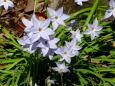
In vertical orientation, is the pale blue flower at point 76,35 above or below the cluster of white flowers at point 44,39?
above

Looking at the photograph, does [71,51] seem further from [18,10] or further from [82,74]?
[18,10]

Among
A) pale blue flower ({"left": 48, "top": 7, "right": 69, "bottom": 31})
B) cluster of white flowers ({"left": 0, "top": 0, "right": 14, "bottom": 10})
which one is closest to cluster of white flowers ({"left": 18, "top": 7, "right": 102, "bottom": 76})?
pale blue flower ({"left": 48, "top": 7, "right": 69, "bottom": 31})

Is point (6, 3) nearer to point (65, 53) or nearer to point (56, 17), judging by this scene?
point (56, 17)

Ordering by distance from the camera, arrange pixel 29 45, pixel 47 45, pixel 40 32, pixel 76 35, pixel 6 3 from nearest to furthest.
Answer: pixel 40 32 < pixel 47 45 < pixel 29 45 < pixel 76 35 < pixel 6 3

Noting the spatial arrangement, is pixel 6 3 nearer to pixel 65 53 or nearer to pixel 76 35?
pixel 76 35

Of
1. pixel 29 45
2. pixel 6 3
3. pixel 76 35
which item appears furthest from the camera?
pixel 6 3

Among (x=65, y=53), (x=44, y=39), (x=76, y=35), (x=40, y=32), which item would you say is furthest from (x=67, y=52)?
(x=40, y=32)

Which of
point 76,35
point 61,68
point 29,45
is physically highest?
point 76,35

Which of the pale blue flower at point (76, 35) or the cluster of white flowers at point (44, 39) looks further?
the pale blue flower at point (76, 35)

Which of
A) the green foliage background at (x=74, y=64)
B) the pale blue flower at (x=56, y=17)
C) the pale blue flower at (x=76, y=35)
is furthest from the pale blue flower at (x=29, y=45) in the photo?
the pale blue flower at (x=76, y=35)

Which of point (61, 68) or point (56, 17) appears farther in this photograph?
point (61, 68)

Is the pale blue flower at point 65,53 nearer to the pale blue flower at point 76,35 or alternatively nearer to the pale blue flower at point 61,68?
the pale blue flower at point 61,68

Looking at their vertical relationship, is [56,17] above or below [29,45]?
above
